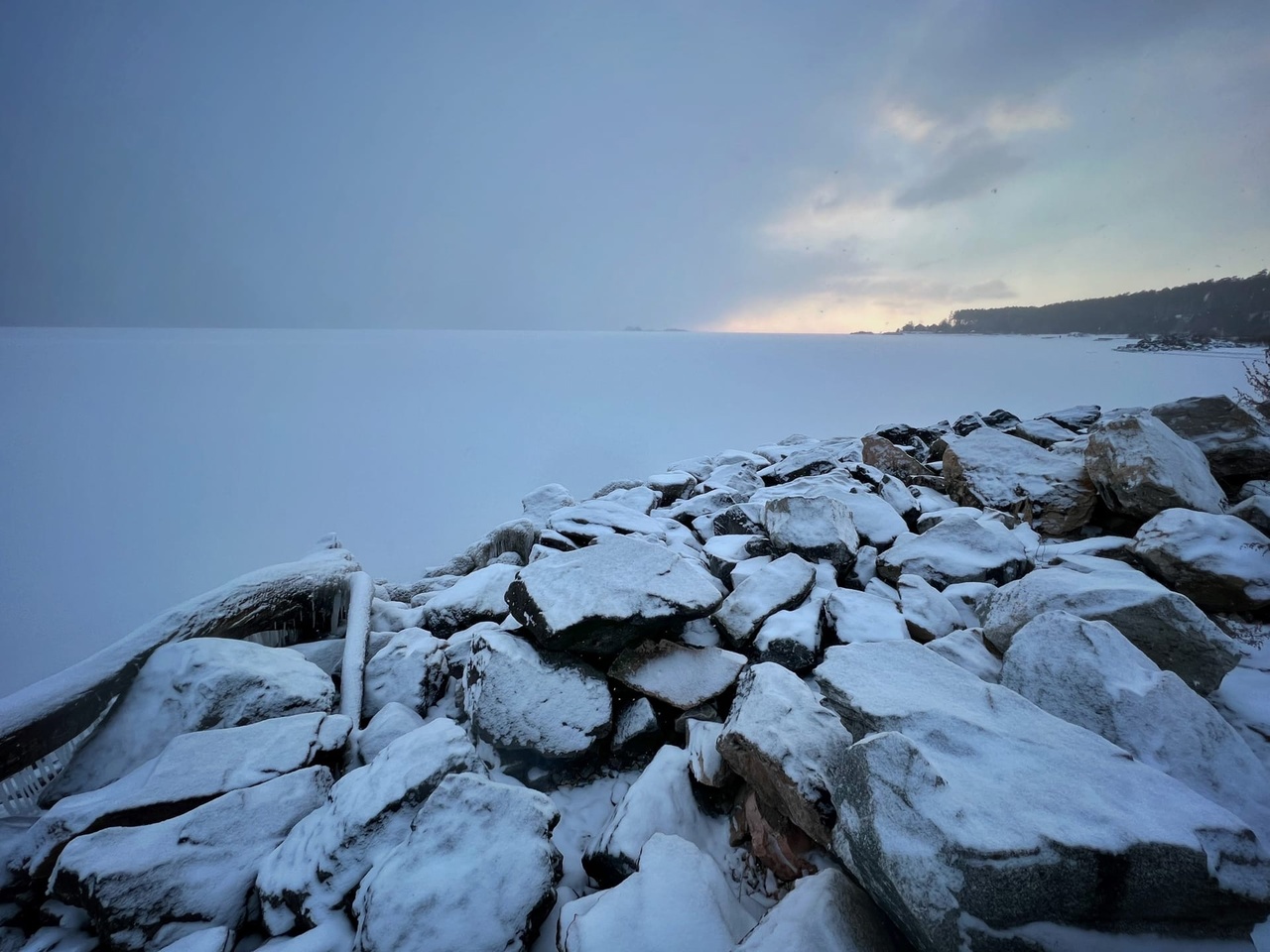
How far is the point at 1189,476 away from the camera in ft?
11.9

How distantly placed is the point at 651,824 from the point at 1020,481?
4.56 meters

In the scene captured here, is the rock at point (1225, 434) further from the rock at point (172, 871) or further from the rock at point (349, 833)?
the rock at point (172, 871)

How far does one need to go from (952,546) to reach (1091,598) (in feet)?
3.64

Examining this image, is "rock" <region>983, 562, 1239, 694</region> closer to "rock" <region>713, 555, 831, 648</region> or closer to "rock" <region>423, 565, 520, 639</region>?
"rock" <region>713, 555, 831, 648</region>

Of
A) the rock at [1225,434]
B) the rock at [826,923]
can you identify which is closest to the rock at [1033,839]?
the rock at [826,923]

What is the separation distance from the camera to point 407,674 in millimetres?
2896

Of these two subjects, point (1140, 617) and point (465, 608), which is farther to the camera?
point (465, 608)

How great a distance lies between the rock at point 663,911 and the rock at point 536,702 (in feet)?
2.24

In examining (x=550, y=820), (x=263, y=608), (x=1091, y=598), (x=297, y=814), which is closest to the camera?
(x=550, y=820)

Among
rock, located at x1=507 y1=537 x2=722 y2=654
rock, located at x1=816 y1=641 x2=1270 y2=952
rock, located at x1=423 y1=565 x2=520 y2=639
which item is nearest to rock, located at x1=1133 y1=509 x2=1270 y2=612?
rock, located at x1=816 y1=641 x2=1270 y2=952

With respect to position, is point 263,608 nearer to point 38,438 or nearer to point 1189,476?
point 1189,476

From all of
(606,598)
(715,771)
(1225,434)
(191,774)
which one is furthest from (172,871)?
(1225,434)

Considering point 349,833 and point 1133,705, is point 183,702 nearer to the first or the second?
point 349,833

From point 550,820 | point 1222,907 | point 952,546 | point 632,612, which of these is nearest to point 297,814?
point 550,820
